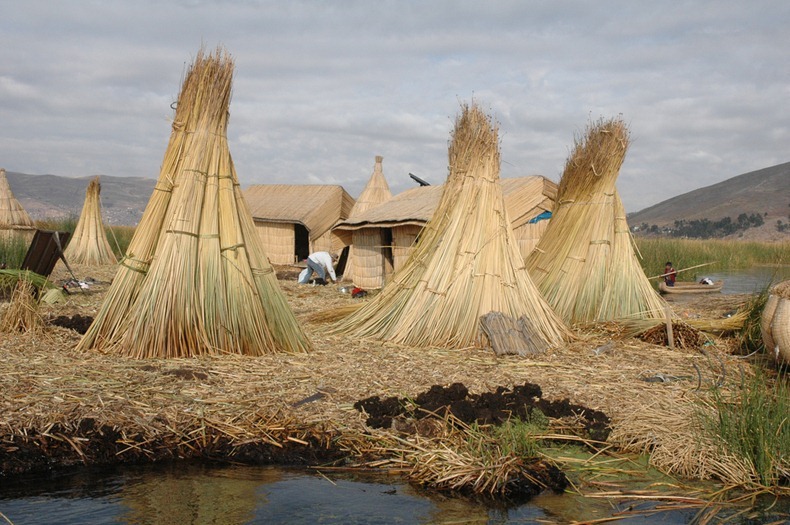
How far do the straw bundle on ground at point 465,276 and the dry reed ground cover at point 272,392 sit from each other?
0.31m

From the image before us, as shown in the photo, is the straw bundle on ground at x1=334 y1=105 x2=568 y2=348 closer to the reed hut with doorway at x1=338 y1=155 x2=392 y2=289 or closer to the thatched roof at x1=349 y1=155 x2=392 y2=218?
the reed hut with doorway at x1=338 y1=155 x2=392 y2=289

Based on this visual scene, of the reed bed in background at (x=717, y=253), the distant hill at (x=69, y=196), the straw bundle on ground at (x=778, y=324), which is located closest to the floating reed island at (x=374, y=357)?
the straw bundle on ground at (x=778, y=324)

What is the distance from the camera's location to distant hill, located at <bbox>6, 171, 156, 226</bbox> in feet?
326

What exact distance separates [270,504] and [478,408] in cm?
161

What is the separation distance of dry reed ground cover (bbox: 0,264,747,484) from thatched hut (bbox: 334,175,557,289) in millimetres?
5136

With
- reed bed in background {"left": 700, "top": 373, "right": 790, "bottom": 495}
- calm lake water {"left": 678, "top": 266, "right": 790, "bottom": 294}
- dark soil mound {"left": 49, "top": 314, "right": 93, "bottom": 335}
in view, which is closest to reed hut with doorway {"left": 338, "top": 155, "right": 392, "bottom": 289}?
dark soil mound {"left": 49, "top": 314, "right": 93, "bottom": 335}

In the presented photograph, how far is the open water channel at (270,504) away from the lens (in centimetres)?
387

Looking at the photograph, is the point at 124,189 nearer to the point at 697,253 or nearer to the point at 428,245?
the point at 697,253

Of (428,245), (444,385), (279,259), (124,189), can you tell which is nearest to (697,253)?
(279,259)

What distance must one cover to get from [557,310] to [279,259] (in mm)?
11876

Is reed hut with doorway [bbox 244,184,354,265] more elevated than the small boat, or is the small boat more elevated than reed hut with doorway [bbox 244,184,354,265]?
reed hut with doorway [bbox 244,184,354,265]

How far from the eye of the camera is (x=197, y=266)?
655 centimetres

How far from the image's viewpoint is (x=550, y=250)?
9562 millimetres

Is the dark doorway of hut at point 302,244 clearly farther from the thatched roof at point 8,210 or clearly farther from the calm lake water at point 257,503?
the calm lake water at point 257,503
